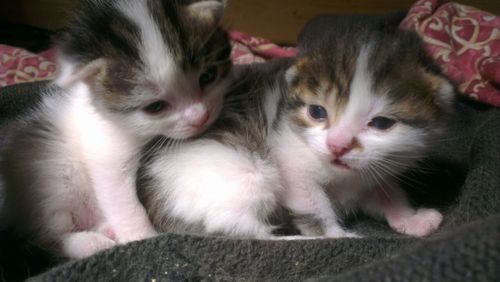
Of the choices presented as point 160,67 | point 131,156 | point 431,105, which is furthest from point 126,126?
point 431,105

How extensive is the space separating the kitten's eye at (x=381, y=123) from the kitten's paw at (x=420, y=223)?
1.25 ft

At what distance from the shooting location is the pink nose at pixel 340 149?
111 centimetres

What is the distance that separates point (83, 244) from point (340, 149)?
746 millimetres

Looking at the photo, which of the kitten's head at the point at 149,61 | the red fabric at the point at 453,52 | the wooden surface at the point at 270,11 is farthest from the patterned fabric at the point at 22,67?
the kitten's head at the point at 149,61

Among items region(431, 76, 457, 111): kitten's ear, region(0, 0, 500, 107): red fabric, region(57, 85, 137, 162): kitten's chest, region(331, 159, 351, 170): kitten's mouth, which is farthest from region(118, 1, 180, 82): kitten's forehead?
region(0, 0, 500, 107): red fabric

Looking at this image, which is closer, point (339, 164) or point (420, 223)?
point (339, 164)

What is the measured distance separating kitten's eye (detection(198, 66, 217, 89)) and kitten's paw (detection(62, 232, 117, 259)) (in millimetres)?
494

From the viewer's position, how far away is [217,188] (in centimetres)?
124

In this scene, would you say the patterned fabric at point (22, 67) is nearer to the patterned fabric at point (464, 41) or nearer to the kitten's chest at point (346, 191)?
the kitten's chest at point (346, 191)

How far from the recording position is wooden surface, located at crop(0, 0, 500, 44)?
2.55 meters

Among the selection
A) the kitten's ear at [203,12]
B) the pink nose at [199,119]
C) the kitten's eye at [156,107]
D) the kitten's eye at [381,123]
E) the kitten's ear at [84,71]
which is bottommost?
the kitten's eye at [381,123]

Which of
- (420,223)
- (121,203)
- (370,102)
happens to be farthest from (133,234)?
(420,223)

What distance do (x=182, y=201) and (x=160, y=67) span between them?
0.38m

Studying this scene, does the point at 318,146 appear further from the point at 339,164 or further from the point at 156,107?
the point at 156,107
